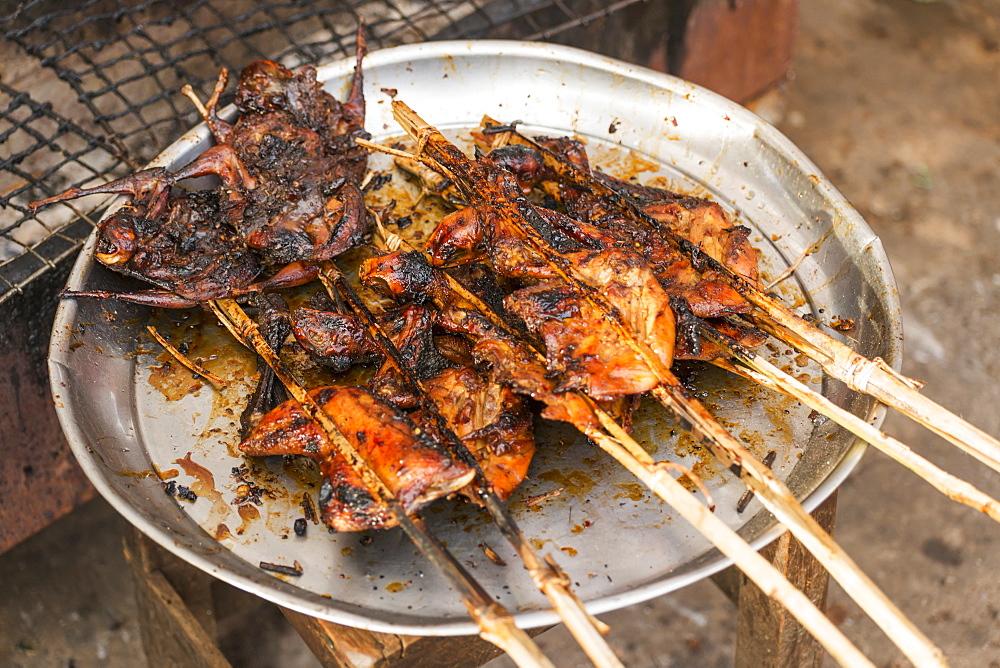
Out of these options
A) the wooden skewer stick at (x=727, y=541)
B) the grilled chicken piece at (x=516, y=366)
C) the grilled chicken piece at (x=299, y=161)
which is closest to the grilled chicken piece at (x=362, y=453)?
the grilled chicken piece at (x=516, y=366)

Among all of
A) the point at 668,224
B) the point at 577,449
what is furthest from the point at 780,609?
the point at 668,224

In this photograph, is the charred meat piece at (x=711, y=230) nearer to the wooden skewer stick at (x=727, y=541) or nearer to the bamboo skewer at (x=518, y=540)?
the wooden skewer stick at (x=727, y=541)

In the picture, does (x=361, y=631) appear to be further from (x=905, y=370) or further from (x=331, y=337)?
(x=905, y=370)

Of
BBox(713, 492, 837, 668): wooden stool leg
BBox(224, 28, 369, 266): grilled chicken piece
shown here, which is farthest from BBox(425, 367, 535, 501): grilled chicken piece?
BBox(713, 492, 837, 668): wooden stool leg

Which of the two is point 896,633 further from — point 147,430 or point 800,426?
point 147,430

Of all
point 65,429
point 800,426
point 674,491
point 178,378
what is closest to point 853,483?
point 800,426

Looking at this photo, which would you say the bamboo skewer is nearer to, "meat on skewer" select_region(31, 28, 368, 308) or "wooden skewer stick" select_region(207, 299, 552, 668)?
"wooden skewer stick" select_region(207, 299, 552, 668)
